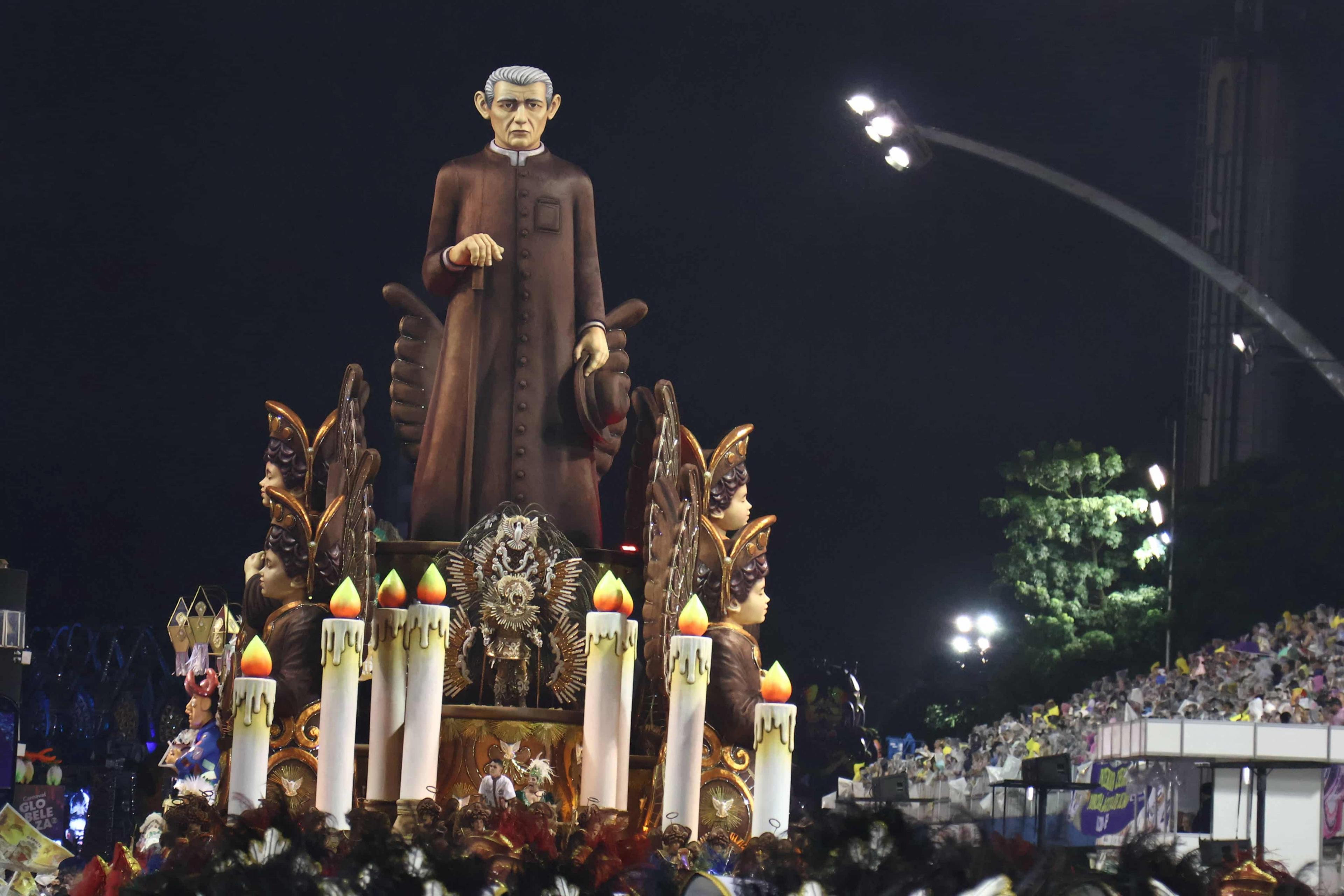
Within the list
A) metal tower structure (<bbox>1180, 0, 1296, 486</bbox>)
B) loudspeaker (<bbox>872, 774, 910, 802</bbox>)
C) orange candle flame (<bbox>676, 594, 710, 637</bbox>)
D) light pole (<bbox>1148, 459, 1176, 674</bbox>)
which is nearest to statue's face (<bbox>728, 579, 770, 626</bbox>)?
orange candle flame (<bbox>676, 594, 710, 637</bbox>)

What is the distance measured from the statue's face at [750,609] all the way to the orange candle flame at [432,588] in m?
2.75

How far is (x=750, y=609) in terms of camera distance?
15.3 m

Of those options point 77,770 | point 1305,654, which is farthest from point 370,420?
point 1305,654

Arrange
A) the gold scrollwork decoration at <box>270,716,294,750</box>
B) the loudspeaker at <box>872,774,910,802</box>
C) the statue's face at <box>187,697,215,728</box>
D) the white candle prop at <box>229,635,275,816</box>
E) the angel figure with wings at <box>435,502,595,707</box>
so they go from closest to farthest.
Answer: the loudspeaker at <box>872,774,910,802</box> < the white candle prop at <box>229,635,275,816</box> < the gold scrollwork decoration at <box>270,716,294,750</box> < the angel figure with wings at <box>435,502,595,707</box> < the statue's face at <box>187,697,215,728</box>

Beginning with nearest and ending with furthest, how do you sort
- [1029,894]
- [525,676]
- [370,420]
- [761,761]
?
[1029,894] → [761,761] → [525,676] → [370,420]

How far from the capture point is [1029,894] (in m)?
5.42

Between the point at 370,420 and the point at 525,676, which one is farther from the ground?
the point at 370,420

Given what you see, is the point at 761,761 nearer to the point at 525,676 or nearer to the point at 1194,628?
the point at 525,676

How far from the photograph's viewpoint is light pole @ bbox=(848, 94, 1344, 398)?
10.8 meters

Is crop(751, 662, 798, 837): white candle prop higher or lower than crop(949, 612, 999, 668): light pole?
lower

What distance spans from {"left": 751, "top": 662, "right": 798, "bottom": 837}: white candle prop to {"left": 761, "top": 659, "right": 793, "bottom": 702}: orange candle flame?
0.04 ft

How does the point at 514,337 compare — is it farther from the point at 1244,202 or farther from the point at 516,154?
the point at 1244,202

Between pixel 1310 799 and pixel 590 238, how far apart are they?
7.88 metres

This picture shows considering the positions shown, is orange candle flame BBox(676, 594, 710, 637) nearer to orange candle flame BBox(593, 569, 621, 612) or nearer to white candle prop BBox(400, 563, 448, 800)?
orange candle flame BBox(593, 569, 621, 612)
